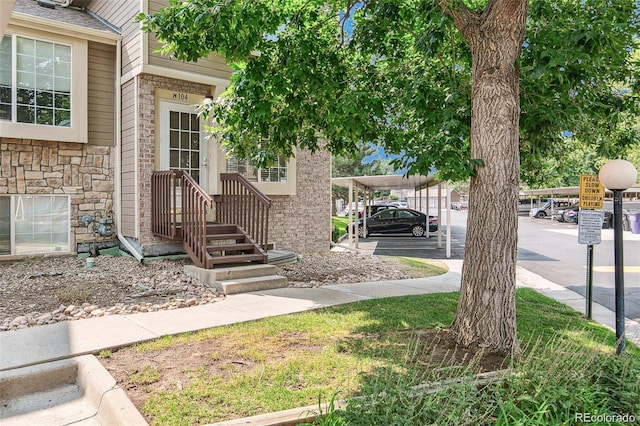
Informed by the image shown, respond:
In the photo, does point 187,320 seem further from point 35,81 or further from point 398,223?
point 398,223

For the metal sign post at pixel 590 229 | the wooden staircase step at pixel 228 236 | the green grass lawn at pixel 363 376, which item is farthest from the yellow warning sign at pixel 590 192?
the wooden staircase step at pixel 228 236

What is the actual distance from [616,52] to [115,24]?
29.6 feet

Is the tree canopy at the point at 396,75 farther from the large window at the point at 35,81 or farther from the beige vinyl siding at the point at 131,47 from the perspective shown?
the large window at the point at 35,81

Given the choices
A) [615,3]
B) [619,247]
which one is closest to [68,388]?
[619,247]

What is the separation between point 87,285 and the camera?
22.0ft

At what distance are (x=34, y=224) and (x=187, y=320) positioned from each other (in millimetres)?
5074

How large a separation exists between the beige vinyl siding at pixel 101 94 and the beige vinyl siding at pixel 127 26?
1.42ft

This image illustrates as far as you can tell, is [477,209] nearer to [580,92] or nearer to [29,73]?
[580,92]

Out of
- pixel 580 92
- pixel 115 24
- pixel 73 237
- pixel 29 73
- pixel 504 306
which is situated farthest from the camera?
pixel 115 24

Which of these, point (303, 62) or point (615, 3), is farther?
point (303, 62)

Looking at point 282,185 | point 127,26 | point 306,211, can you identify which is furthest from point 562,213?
point 127,26

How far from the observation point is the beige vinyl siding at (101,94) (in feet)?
29.1

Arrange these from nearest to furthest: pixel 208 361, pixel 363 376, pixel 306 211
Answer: pixel 363 376 < pixel 208 361 < pixel 306 211

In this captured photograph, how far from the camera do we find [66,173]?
28.1 feet
